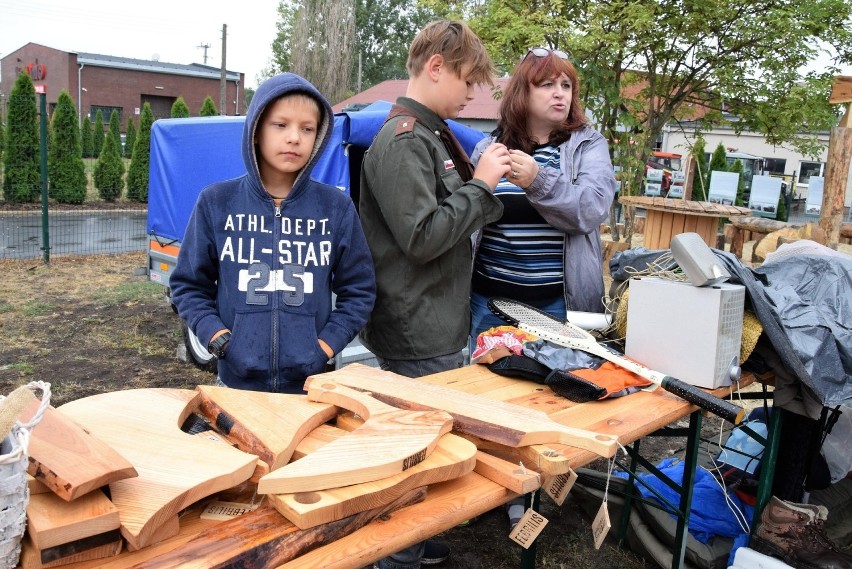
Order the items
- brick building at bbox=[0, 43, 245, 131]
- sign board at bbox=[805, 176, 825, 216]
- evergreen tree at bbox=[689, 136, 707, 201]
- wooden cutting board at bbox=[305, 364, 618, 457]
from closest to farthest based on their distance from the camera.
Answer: wooden cutting board at bbox=[305, 364, 618, 457], evergreen tree at bbox=[689, 136, 707, 201], sign board at bbox=[805, 176, 825, 216], brick building at bbox=[0, 43, 245, 131]

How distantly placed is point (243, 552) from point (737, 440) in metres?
2.88

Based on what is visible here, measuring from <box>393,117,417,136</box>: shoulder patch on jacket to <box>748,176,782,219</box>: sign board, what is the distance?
66.1 feet

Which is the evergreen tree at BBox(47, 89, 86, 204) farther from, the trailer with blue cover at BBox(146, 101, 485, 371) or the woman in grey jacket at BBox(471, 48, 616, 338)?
the woman in grey jacket at BBox(471, 48, 616, 338)

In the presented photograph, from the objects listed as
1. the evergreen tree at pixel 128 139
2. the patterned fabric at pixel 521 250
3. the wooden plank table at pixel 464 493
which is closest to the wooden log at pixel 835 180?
the patterned fabric at pixel 521 250

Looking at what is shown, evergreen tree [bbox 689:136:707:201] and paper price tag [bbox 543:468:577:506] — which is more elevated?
evergreen tree [bbox 689:136:707:201]

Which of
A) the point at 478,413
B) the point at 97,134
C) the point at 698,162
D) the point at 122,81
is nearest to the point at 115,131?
the point at 97,134

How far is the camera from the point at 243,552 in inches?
42.1

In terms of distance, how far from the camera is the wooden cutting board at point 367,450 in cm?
116

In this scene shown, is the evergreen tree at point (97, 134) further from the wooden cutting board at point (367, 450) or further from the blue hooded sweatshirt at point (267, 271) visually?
the wooden cutting board at point (367, 450)

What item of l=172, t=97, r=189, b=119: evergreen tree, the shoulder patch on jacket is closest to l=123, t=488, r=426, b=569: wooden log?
the shoulder patch on jacket

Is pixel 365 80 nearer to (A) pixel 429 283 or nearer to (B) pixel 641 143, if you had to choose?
(B) pixel 641 143

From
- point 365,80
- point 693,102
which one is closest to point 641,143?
point 693,102

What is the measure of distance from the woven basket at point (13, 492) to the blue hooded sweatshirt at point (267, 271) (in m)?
1.01

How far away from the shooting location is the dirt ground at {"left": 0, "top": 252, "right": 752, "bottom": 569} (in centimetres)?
326
